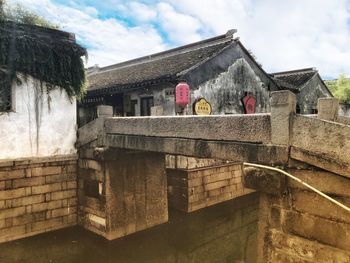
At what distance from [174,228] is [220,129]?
19.1 ft

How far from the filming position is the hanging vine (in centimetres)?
737

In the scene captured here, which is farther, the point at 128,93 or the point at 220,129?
the point at 128,93

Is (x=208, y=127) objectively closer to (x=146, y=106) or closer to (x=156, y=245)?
(x=156, y=245)

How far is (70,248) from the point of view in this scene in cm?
768

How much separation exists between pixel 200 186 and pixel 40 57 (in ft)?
22.5

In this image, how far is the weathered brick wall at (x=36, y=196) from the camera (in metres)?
7.32

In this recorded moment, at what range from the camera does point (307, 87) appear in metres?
18.8

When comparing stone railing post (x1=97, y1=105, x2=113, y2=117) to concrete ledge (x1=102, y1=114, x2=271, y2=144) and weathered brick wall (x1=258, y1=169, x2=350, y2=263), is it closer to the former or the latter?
concrete ledge (x1=102, y1=114, x2=271, y2=144)

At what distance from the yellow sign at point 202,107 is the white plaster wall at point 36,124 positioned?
16.6 feet

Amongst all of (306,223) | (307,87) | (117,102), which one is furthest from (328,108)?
(307,87)

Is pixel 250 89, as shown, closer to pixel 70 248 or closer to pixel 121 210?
pixel 121 210

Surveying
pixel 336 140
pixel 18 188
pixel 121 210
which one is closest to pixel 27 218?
pixel 18 188

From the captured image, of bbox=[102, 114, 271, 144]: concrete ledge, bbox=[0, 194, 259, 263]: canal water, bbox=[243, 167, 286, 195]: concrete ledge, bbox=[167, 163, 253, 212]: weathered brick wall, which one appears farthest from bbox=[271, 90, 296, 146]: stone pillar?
bbox=[167, 163, 253, 212]: weathered brick wall

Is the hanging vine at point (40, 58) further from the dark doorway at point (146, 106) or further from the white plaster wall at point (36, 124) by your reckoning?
the dark doorway at point (146, 106)
